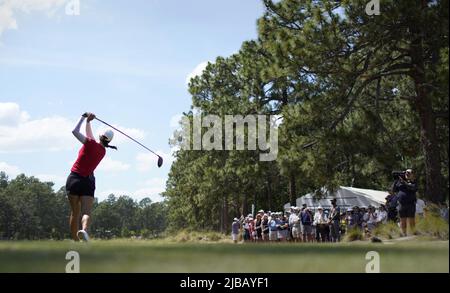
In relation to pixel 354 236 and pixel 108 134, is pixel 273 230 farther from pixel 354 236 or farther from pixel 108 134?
pixel 108 134

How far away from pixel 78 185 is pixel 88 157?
448 millimetres

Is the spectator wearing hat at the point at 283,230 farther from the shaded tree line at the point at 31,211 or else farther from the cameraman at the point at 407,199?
the shaded tree line at the point at 31,211

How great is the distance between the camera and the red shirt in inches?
371

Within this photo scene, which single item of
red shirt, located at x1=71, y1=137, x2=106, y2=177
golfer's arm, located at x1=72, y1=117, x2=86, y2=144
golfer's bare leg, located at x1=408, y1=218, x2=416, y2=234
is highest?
golfer's arm, located at x1=72, y1=117, x2=86, y2=144

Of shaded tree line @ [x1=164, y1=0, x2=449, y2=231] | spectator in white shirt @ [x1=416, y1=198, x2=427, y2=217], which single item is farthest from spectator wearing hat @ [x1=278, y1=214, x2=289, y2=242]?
spectator in white shirt @ [x1=416, y1=198, x2=427, y2=217]

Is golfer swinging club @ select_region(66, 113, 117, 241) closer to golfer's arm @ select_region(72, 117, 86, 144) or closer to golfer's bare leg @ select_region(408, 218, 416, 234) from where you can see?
golfer's arm @ select_region(72, 117, 86, 144)

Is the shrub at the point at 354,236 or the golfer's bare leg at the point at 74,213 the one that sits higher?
the golfer's bare leg at the point at 74,213

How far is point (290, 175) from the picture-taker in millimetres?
20391

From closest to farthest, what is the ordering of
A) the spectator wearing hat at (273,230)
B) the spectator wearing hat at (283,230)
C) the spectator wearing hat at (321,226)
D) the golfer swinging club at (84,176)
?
the golfer swinging club at (84,176), the spectator wearing hat at (321,226), the spectator wearing hat at (283,230), the spectator wearing hat at (273,230)

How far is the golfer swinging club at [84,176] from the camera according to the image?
9430mm

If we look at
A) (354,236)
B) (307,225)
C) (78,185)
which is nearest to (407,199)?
(354,236)
